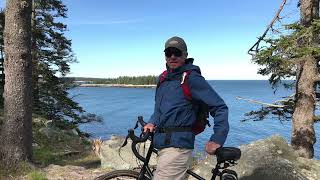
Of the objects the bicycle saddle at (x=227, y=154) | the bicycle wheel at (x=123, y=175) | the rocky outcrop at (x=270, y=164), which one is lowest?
the rocky outcrop at (x=270, y=164)

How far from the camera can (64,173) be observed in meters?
9.43

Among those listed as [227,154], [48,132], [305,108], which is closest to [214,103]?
[227,154]

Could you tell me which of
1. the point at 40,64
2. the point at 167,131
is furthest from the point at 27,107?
the point at 40,64

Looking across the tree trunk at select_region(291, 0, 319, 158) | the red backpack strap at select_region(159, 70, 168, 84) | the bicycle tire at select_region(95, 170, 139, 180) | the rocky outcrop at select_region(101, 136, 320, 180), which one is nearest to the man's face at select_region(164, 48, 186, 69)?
the red backpack strap at select_region(159, 70, 168, 84)

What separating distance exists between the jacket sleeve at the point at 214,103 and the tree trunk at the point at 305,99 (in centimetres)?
1152

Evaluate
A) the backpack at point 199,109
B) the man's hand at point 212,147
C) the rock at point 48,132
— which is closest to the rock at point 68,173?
the backpack at point 199,109

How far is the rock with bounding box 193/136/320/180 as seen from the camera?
7.58 meters

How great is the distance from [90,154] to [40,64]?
47.6ft

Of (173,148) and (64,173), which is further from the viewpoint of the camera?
(64,173)

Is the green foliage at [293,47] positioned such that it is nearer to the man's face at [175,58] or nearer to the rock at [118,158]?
the rock at [118,158]

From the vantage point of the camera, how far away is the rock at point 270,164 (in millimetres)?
7578

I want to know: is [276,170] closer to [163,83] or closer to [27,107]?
[163,83]

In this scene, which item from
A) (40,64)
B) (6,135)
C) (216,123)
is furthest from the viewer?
(40,64)

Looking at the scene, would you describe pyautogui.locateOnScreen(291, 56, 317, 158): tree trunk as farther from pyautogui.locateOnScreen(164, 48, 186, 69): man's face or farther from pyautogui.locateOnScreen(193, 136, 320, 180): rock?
pyautogui.locateOnScreen(164, 48, 186, 69): man's face
